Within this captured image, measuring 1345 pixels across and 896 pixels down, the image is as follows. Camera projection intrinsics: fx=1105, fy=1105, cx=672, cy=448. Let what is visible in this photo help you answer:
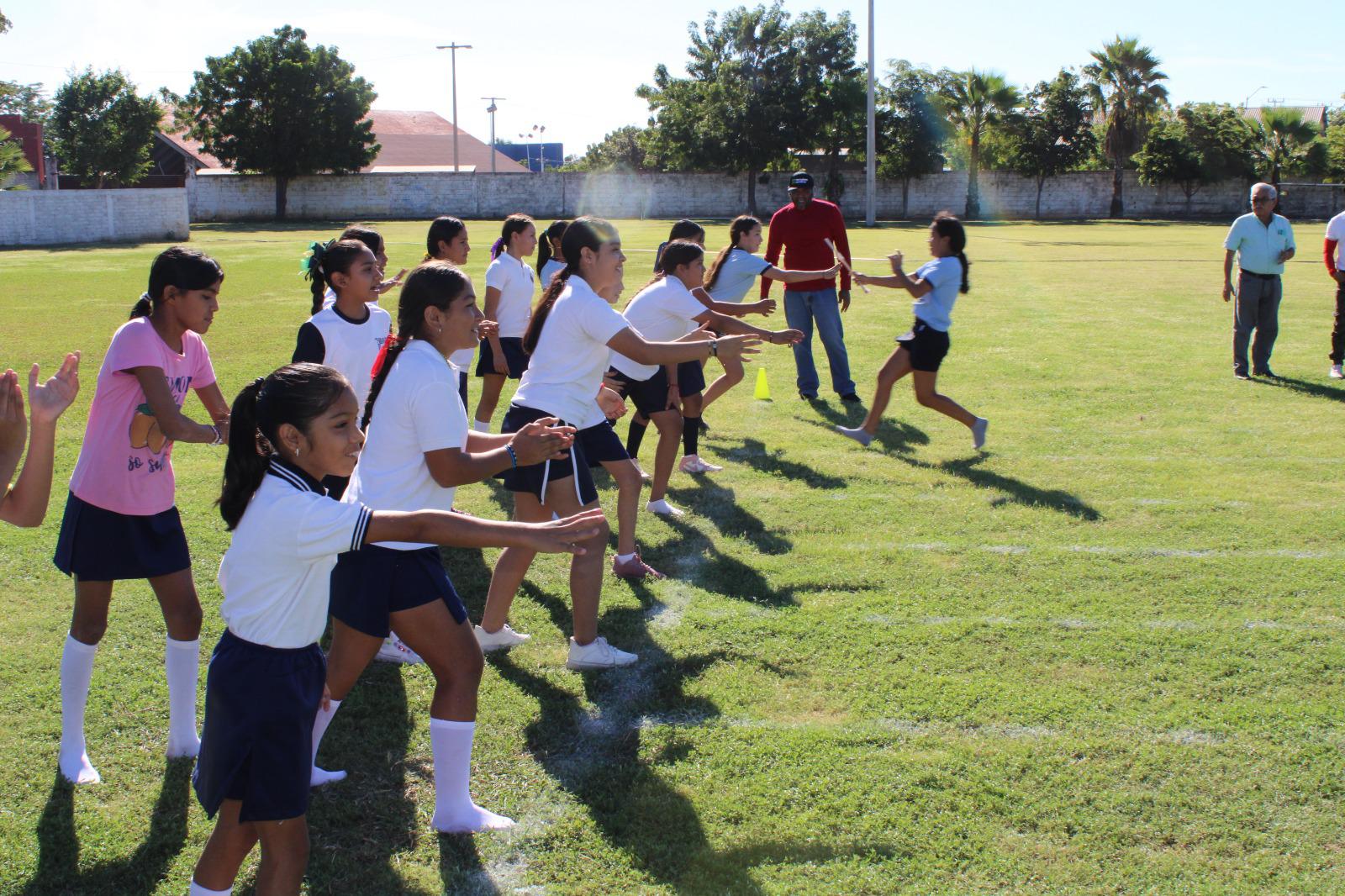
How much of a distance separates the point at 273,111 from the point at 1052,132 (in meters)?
37.7

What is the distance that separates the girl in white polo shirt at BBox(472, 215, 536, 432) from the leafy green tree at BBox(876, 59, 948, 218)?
161 ft

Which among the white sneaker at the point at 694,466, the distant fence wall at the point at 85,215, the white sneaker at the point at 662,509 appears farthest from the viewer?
the distant fence wall at the point at 85,215

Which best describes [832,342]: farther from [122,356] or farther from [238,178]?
[238,178]

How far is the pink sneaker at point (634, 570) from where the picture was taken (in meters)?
6.05

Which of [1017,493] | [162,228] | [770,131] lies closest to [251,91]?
[162,228]

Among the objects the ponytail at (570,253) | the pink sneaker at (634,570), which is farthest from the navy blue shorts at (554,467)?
the pink sneaker at (634,570)

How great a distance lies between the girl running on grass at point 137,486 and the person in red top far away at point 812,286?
289 inches

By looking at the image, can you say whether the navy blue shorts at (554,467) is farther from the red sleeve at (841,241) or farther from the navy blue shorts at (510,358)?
the red sleeve at (841,241)

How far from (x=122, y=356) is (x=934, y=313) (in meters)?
6.12

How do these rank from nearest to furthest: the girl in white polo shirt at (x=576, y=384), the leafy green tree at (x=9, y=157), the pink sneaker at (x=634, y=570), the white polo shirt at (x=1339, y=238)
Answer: the girl in white polo shirt at (x=576, y=384) → the pink sneaker at (x=634, y=570) → the white polo shirt at (x=1339, y=238) → the leafy green tree at (x=9, y=157)

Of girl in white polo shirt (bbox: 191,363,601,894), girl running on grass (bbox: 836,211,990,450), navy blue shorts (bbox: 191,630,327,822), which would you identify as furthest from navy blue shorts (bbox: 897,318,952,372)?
navy blue shorts (bbox: 191,630,327,822)

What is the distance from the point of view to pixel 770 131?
2124 inches

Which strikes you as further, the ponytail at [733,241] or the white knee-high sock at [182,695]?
the ponytail at [733,241]

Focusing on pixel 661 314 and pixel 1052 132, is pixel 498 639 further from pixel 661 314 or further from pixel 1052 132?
pixel 1052 132
